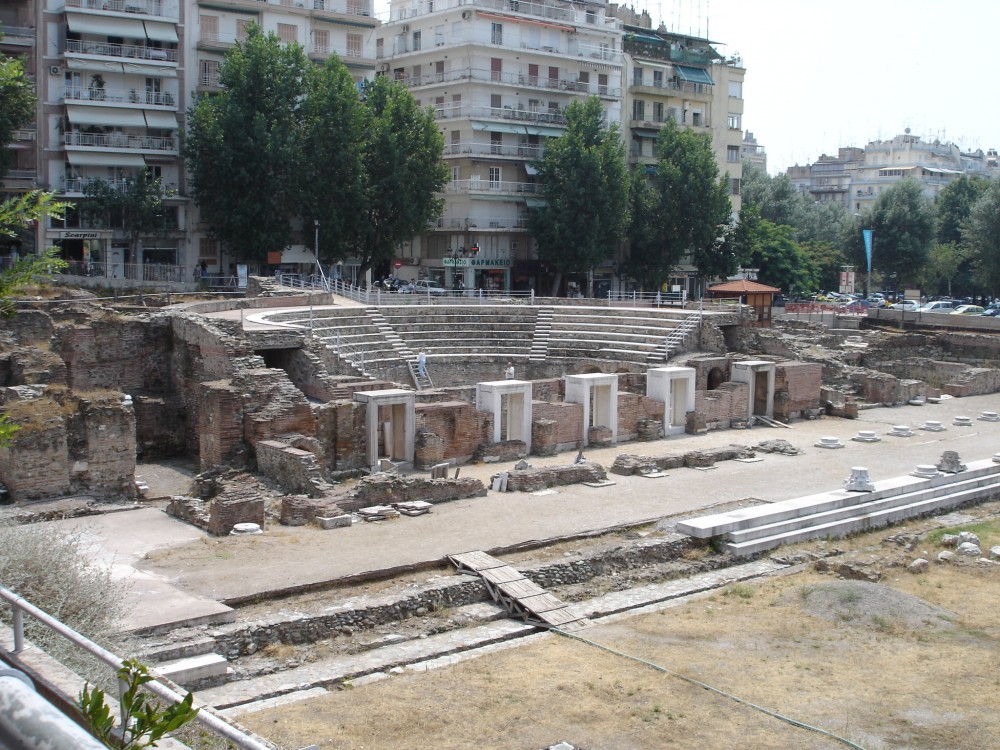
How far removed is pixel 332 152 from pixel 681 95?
2473cm

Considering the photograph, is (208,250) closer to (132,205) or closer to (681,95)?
(132,205)

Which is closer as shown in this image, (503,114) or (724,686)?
(724,686)

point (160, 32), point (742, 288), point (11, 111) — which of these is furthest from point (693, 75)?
point (11, 111)

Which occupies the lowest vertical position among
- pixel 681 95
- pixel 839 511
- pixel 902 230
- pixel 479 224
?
pixel 839 511

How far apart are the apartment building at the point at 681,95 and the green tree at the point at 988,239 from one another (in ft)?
42.9

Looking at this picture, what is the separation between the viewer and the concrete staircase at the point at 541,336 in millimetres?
37406

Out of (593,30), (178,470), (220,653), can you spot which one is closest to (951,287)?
(593,30)

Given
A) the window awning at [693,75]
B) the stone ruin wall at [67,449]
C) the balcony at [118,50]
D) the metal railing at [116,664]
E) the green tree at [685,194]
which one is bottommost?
the stone ruin wall at [67,449]

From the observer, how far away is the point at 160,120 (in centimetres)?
4553

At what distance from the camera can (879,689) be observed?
1395cm

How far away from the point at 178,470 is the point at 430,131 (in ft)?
79.2

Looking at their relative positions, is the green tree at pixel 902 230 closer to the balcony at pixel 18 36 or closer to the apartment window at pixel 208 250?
the apartment window at pixel 208 250

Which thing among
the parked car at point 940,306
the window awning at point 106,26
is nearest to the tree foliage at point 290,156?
the window awning at point 106,26

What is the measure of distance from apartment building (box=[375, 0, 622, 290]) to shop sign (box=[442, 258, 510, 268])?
0.05m
